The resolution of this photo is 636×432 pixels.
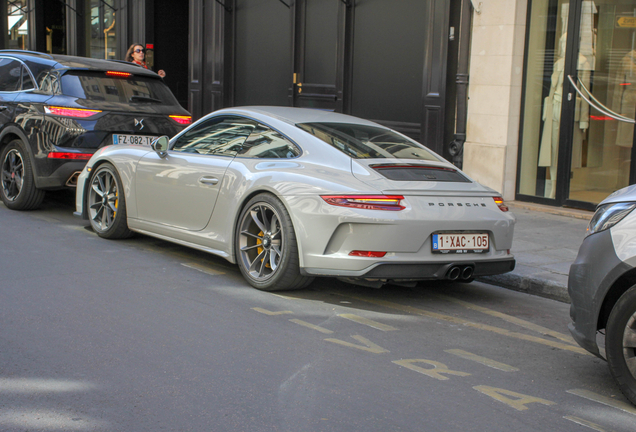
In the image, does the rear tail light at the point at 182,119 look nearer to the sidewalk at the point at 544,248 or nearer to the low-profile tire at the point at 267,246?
the low-profile tire at the point at 267,246

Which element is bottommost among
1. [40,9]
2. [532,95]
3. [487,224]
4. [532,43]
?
[487,224]

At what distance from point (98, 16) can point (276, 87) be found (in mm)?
8493

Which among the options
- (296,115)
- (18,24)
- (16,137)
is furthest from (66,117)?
(18,24)

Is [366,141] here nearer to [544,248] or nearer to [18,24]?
[544,248]

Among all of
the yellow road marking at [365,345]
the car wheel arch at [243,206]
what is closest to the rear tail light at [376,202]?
the car wheel arch at [243,206]

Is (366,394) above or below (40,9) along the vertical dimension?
below

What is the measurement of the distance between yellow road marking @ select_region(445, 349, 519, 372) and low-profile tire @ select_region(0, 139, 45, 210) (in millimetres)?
6163

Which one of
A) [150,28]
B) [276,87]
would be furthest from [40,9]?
[276,87]

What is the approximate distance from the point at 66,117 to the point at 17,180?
120cm

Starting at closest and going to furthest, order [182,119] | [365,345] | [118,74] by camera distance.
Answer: [365,345]
[118,74]
[182,119]

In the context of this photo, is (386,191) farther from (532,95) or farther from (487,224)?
(532,95)

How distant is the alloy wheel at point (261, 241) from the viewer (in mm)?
5508

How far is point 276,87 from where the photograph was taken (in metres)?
14.8

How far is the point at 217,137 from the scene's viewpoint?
20.9ft
